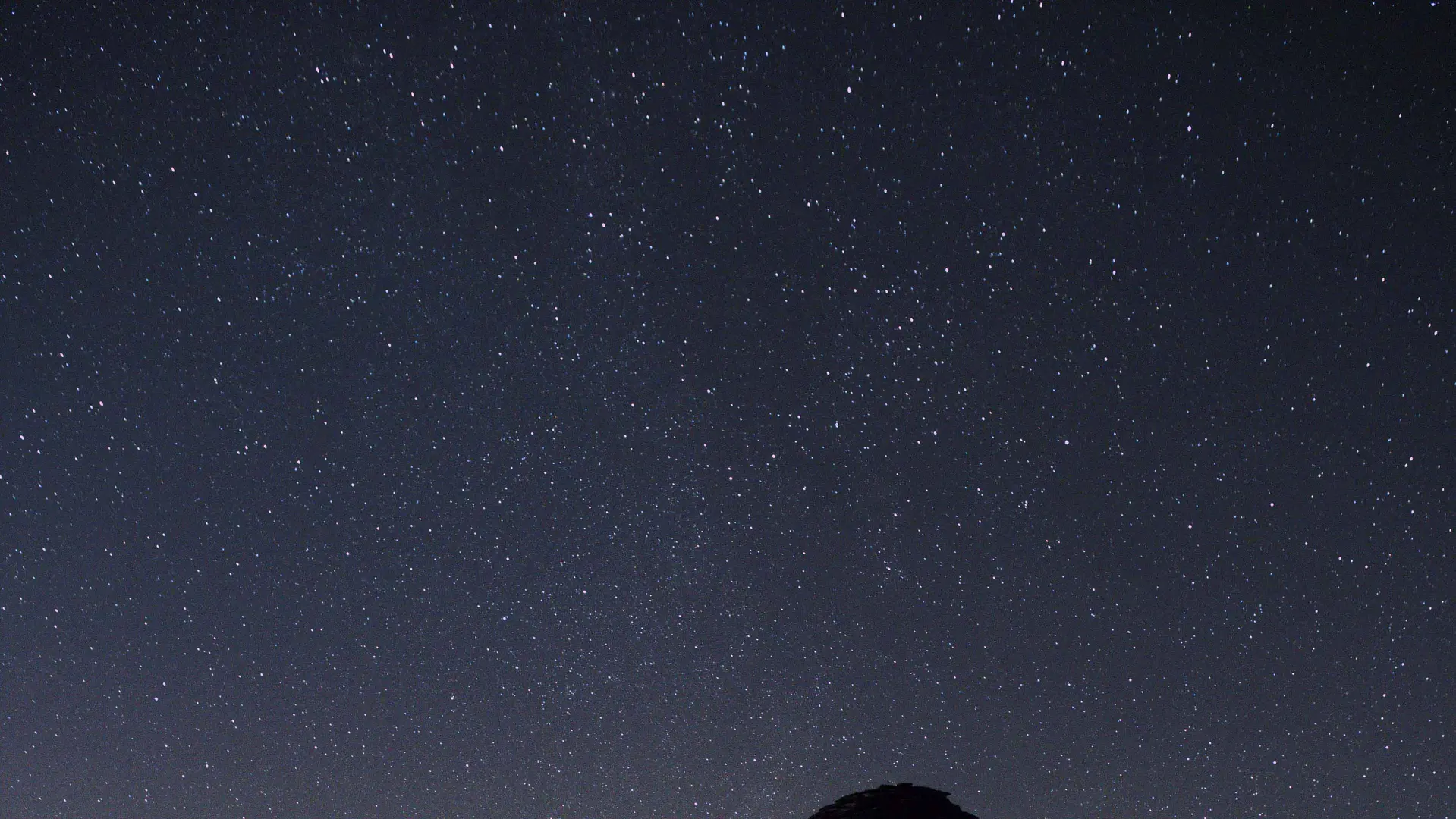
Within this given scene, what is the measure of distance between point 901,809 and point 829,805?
0.19 metres

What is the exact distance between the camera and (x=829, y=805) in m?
2.40

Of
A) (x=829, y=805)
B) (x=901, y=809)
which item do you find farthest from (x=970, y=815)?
(x=829, y=805)

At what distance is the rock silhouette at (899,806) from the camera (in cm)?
225

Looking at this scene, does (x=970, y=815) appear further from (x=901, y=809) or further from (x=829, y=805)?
(x=829, y=805)

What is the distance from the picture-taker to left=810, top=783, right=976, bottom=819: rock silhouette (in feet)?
7.38

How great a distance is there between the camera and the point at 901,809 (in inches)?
89.4

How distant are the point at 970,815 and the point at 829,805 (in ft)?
0.96

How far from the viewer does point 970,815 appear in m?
2.26

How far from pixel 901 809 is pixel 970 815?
129 millimetres

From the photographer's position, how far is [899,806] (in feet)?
7.50
